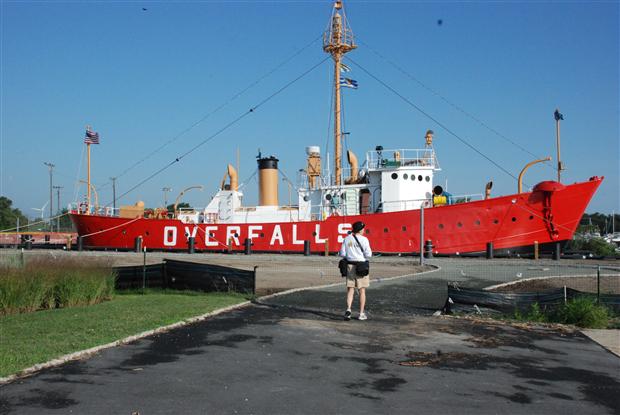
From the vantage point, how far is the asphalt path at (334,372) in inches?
196

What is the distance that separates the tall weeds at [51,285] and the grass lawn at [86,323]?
1.53 feet

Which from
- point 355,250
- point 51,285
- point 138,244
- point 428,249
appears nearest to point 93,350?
point 355,250

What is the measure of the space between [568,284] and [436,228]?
451 inches

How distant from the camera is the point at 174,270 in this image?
14023 mm

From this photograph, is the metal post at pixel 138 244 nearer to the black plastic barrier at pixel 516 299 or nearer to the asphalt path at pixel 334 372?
the asphalt path at pixel 334 372

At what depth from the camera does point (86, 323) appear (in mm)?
8508

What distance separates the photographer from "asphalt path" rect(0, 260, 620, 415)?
4.98 metres

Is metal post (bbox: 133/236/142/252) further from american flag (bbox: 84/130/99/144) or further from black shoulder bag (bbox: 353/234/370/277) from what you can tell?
black shoulder bag (bbox: 353/234/370/277)

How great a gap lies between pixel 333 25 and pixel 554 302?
82.2 ft

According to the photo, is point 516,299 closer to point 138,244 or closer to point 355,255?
point 355,255

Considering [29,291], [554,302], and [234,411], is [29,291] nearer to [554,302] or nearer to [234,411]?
[234,411]

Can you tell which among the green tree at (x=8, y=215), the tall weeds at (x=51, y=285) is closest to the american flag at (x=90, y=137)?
the tall weeds at (x=51, y=285)

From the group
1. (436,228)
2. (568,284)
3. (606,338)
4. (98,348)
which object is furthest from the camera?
(436,228)

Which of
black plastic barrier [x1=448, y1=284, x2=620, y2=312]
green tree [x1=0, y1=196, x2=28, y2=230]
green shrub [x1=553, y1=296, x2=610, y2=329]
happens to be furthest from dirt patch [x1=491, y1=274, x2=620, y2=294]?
green tree [x1=0, y1=196, x2=28, y2=230]
